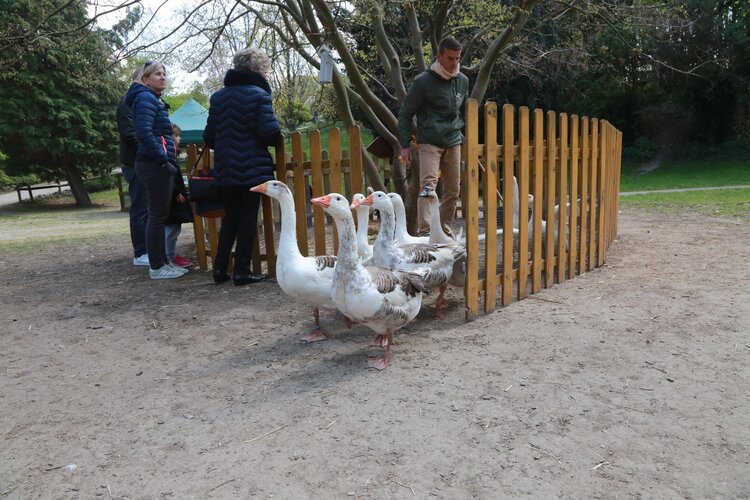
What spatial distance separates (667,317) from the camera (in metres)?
4.60

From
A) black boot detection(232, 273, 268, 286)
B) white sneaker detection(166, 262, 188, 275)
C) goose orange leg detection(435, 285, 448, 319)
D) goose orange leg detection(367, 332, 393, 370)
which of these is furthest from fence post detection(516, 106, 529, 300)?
white sneaker detection(166, 262, 188, 275)

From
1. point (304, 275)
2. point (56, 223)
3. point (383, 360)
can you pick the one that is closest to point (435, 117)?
point (304, 275)

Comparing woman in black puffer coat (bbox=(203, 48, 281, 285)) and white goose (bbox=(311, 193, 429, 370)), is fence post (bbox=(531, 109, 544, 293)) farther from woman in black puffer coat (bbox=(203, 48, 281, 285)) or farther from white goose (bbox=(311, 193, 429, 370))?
woman in black puffer coat (bbox=(203, 48, 281, 285))

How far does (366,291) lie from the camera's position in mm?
3791

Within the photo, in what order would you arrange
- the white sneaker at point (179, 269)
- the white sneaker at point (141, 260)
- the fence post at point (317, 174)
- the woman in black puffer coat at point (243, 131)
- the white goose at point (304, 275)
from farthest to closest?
the white sneaker at point (141, 260), the white sneaker at point (179, 269), the fence post at point (317, 174), the woman in black puffer coat at point (243, 131), the white goose at point (304, 275)

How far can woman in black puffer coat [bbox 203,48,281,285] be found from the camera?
5.70 m

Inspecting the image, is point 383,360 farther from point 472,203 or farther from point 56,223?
point 56,223

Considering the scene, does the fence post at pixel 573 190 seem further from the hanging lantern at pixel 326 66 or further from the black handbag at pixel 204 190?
the black handbag at pixel 204 190

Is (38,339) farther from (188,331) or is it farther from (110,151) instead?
(110,151)

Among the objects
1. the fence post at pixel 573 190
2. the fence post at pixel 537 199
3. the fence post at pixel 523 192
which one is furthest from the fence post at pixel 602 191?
the fence post at pixel 523 192

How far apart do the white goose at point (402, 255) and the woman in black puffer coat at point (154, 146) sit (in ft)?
8.97

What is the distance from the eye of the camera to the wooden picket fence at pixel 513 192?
4.71 metres

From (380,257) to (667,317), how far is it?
92.1 inches

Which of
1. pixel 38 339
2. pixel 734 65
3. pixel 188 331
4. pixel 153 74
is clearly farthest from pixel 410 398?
pixel 734 65
